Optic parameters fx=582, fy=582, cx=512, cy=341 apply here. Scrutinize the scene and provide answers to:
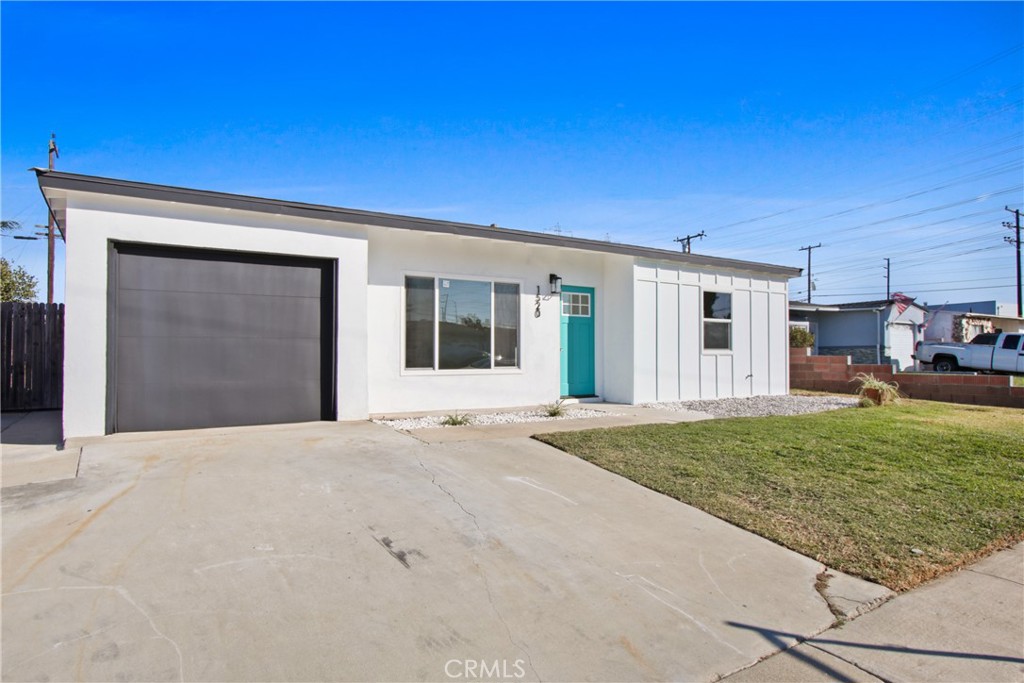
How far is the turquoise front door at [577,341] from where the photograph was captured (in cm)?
1176

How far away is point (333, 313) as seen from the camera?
855 centimetres

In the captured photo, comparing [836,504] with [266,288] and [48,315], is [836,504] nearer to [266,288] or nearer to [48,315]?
[266,288]

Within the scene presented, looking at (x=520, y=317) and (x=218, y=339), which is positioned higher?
(x=520, y=317)

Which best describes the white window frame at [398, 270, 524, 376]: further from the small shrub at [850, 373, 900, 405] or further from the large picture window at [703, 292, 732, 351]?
the small shrub at [850, 373, 900, 405]

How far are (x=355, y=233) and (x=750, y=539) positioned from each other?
22.3ft

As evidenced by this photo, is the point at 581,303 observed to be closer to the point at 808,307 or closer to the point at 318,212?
the point at 318,212

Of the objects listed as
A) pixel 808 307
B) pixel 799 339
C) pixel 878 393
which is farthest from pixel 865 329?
pixel 878 393

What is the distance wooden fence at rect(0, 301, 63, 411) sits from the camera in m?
10.3

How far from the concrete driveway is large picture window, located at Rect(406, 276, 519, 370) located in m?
4.50

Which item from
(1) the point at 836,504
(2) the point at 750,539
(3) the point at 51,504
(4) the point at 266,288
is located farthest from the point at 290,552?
(4) the point at 266,288

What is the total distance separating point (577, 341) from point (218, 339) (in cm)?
669

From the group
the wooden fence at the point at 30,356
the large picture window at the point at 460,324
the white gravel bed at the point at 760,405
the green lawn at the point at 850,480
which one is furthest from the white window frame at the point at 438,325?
the wooden fence at the point at 30,356

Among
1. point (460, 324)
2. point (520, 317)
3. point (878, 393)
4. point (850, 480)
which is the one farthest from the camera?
point (878, 393)

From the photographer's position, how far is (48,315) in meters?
10.6
